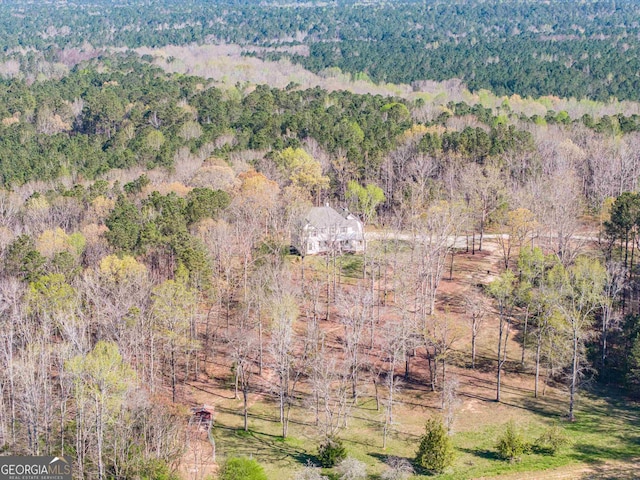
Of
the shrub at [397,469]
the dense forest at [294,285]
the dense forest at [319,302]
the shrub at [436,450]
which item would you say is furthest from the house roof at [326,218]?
the shrub at [436,450]

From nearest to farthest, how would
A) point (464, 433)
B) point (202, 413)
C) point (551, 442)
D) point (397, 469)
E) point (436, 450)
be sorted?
point (397, 469) → point (436, 450) → point (551, 442) → point (464, 433) → point (202, 413)

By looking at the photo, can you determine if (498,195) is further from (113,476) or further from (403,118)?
(113,476)

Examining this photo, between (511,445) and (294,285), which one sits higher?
(294,285)

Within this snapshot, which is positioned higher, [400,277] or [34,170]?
[34,170]

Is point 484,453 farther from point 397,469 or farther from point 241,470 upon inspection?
point 241,470

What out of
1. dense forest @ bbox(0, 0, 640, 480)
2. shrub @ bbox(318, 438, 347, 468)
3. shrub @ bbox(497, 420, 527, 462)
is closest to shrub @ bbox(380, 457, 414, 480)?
dense forest @ bbox(0, 0, 640, 480)

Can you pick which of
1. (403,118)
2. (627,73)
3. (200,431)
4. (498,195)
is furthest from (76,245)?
(627,73)

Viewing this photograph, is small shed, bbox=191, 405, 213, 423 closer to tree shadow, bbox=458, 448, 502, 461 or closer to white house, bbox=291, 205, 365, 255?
tree shadow, bbox=458, 448, 502, 461

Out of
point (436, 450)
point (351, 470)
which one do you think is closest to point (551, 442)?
point (436, 450)
